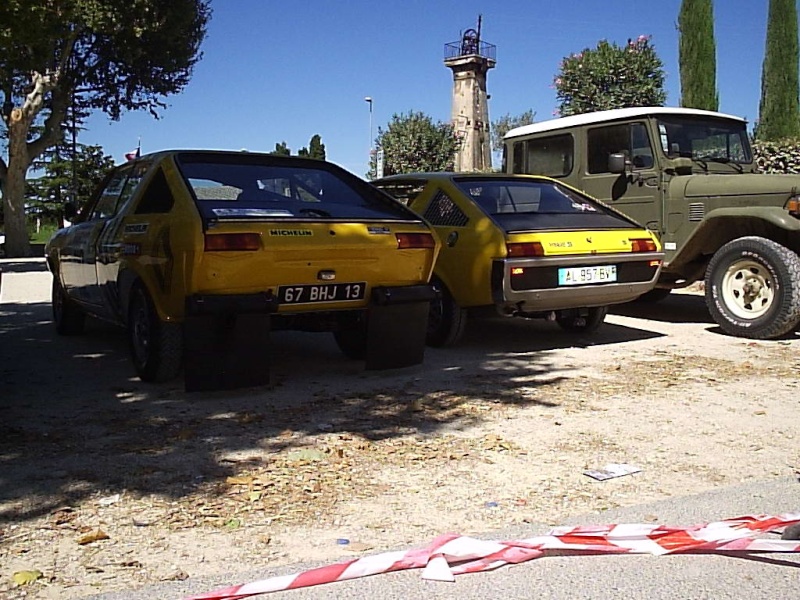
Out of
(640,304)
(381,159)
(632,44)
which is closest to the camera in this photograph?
(640,304)

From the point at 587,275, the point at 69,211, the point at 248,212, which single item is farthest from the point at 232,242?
the point at 69,211

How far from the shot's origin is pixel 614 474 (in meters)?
4.18

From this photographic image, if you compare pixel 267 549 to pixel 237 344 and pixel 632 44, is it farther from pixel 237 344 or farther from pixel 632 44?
pixel 632 44

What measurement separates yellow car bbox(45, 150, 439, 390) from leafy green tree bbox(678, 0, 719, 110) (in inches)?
817

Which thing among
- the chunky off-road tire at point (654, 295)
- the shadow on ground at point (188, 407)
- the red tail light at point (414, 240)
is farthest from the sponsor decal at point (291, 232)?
the chunky off-road tire at point (654, 295)

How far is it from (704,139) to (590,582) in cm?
735

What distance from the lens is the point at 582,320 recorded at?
8.48 m

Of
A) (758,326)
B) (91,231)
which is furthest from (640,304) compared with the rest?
(91,231)

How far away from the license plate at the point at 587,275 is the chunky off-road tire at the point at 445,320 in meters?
0.89

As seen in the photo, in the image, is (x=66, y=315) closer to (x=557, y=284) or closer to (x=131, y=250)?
(x=131, y=250)

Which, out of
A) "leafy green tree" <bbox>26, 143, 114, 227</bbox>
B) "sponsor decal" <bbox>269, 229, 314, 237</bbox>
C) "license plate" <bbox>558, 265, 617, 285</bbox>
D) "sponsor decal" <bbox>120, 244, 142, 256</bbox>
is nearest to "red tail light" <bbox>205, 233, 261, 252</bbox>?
"sponsor decal" <bbox>269, 229, 314, 237</bbox>

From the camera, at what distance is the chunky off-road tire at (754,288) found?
25.4 ft

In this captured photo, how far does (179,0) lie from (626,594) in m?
26.2

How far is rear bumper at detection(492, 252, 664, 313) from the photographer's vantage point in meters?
6.91
